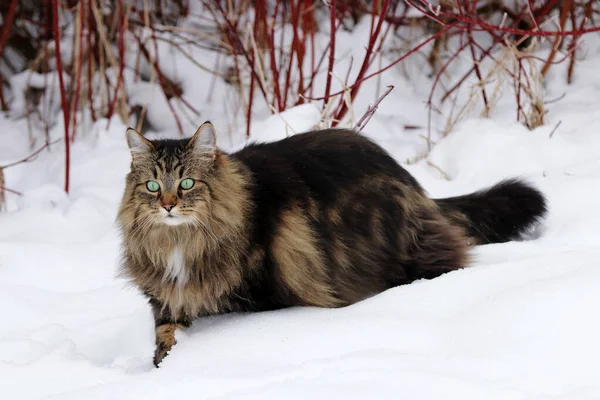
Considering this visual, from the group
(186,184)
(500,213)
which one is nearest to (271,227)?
(186,184)

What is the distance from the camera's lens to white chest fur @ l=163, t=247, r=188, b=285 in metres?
2.43

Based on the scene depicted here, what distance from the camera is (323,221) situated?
2564mm

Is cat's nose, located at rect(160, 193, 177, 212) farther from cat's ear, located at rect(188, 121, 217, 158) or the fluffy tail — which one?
the fluffy tail

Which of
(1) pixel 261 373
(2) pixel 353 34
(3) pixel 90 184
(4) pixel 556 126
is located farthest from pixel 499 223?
(2) pixel 353 34

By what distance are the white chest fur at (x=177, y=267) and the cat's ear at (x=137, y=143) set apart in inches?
13.4

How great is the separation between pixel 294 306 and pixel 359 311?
1.04 ft

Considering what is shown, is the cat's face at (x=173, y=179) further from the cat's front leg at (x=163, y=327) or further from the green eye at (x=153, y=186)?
the cat's front leg at (x=163, y=327)

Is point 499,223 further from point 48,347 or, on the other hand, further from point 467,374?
point 48,347

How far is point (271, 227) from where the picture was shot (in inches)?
98.9

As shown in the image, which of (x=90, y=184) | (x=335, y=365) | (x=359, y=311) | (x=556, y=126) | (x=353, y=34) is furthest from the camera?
(x=353, y=34)

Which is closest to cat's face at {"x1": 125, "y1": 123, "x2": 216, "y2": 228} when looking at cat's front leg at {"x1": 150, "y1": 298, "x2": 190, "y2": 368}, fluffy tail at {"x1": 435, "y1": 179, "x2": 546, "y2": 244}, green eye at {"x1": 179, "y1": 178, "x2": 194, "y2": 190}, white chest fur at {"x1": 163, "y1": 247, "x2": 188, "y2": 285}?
green eye at {"x1": 179, "y1": 178, "x2": 194, "y2": 190}

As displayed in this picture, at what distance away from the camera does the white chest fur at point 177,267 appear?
243 cm

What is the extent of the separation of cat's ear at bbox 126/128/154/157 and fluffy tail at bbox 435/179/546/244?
116cm

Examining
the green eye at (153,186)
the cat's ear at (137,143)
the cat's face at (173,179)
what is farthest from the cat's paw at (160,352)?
the cat's ear at (137,143)
